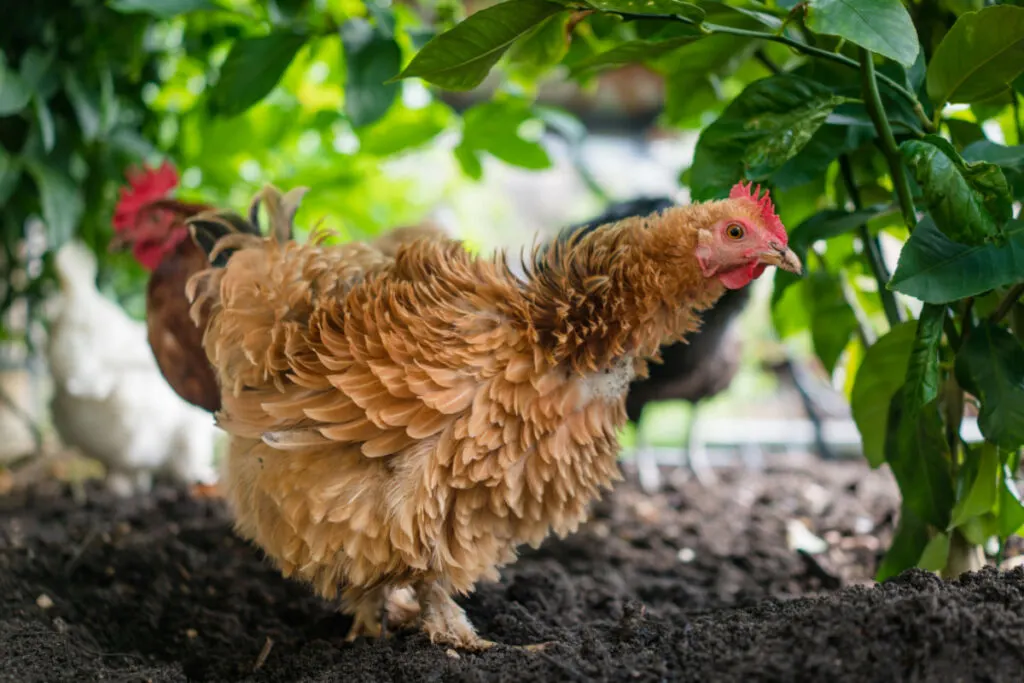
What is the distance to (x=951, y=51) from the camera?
4.53 feet

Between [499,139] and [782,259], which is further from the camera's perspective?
[499,139]

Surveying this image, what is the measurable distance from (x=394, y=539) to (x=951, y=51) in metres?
1.22

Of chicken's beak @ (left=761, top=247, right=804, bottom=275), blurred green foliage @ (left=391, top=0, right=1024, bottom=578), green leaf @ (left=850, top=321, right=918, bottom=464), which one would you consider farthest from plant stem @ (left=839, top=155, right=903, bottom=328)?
chicken's beak @ (left=761, top=247, right=804, bottom=275)

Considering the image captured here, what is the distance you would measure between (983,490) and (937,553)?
18 cm

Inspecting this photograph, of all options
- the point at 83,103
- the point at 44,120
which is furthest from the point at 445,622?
the point at 83,103

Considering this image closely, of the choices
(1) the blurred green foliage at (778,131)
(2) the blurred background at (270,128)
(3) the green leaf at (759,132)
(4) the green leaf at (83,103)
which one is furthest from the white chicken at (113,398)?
(3) the green leaf at (759,132)

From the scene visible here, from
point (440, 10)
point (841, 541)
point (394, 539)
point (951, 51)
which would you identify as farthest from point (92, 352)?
point (951, 51)

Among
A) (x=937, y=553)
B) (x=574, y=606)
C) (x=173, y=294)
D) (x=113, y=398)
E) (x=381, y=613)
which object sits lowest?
(x=113, y=398)

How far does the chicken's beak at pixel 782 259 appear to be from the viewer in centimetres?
136

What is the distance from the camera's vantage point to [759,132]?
148cm

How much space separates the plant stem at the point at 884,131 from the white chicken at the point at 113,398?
246 cm

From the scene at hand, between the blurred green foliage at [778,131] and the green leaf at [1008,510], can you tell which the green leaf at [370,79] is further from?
the green leaf at [1008,510]

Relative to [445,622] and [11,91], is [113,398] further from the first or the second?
[445,622]

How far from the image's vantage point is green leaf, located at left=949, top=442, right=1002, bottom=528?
4.71ft
